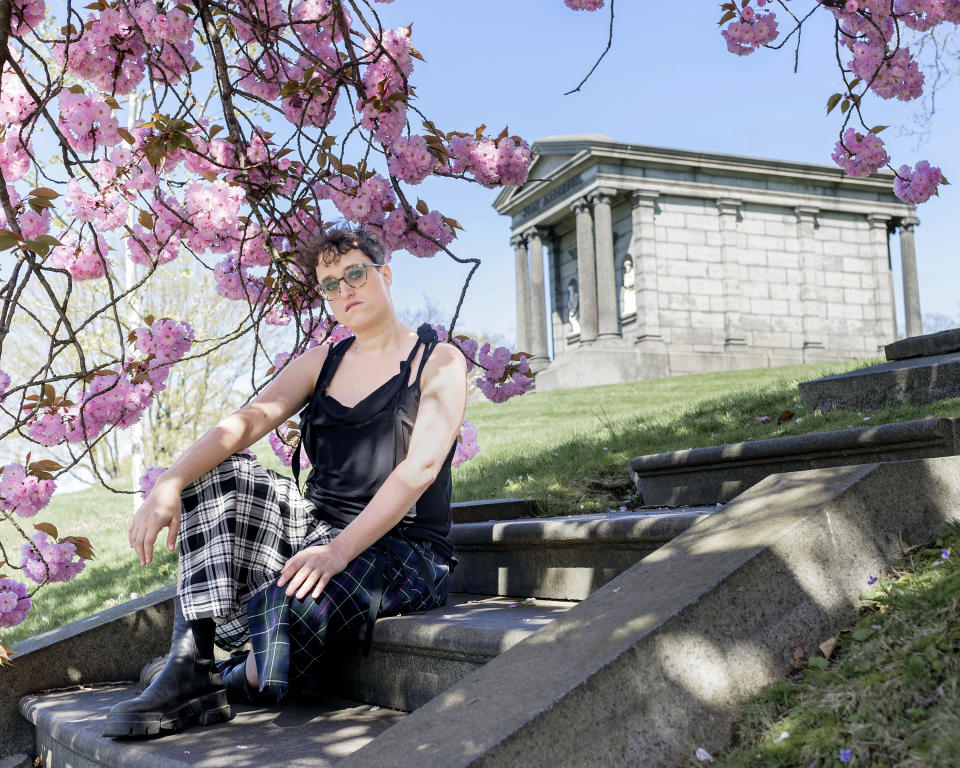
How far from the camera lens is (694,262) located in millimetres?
23984

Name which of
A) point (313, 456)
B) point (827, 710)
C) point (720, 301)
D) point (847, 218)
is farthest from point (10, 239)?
point (847, 218)

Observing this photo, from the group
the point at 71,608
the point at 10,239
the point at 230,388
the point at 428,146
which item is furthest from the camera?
the point at 230,388

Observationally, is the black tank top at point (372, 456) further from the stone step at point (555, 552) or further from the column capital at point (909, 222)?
the column capital at point (909, 222)

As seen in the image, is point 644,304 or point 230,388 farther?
point 644,304

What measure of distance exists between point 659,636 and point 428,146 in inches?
86.9

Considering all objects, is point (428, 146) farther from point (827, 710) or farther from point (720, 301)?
point (720, 301)

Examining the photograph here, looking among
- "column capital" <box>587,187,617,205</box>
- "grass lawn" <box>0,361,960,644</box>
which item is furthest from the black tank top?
"column capital" <box>587,187,617,205</box>

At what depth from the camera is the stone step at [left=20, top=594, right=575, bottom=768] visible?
2352 millimetres

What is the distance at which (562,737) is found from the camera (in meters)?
1.80

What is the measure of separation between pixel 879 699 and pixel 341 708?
1.68 metres

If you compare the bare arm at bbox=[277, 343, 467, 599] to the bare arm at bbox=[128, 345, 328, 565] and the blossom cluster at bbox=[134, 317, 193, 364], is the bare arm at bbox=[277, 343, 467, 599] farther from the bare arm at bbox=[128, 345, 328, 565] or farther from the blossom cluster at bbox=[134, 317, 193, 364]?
the blossom cluster at bbox=[134, 317, 193, 364]

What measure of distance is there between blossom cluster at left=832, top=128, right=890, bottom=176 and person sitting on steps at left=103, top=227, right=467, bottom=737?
3595 millimetres

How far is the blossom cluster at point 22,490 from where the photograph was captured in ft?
11.8

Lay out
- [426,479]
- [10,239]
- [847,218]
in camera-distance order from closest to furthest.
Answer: [10,239]
[426,479]
[847,218]
